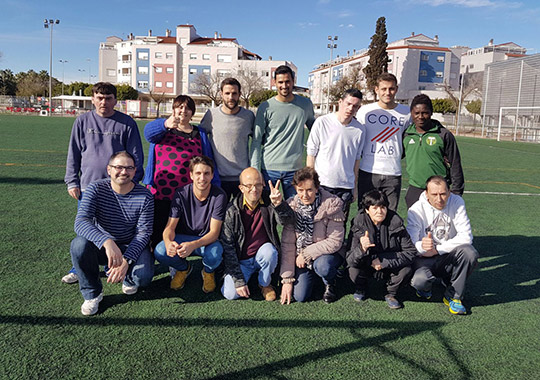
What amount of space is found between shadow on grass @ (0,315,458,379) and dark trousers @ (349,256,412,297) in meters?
0.41

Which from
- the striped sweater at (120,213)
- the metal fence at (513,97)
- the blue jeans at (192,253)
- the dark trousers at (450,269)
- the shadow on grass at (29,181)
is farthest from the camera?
the metal fence at (513,97)

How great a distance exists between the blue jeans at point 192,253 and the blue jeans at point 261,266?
0.18 m

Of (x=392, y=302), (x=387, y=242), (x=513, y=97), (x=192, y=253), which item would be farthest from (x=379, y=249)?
(x=513, y=97)

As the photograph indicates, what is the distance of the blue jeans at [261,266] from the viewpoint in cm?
381

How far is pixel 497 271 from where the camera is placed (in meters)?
4.75

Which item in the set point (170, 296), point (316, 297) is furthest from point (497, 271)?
point (170, 296)

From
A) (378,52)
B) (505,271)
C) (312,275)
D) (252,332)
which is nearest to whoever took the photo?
(252,332)

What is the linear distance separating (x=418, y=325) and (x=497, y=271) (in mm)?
1850

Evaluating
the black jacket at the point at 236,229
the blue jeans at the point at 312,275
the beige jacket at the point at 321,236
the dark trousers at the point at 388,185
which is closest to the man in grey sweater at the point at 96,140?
the black jacket at the point at 236,229

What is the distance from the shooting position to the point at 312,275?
12.8ft

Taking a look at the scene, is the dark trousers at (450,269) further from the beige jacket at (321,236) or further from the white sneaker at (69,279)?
the white sneaker at (69,279)

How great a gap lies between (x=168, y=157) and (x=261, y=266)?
1.33 m

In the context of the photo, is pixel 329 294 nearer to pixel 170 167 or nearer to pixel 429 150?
pixel 429 150

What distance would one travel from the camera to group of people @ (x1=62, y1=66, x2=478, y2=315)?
3.68m
